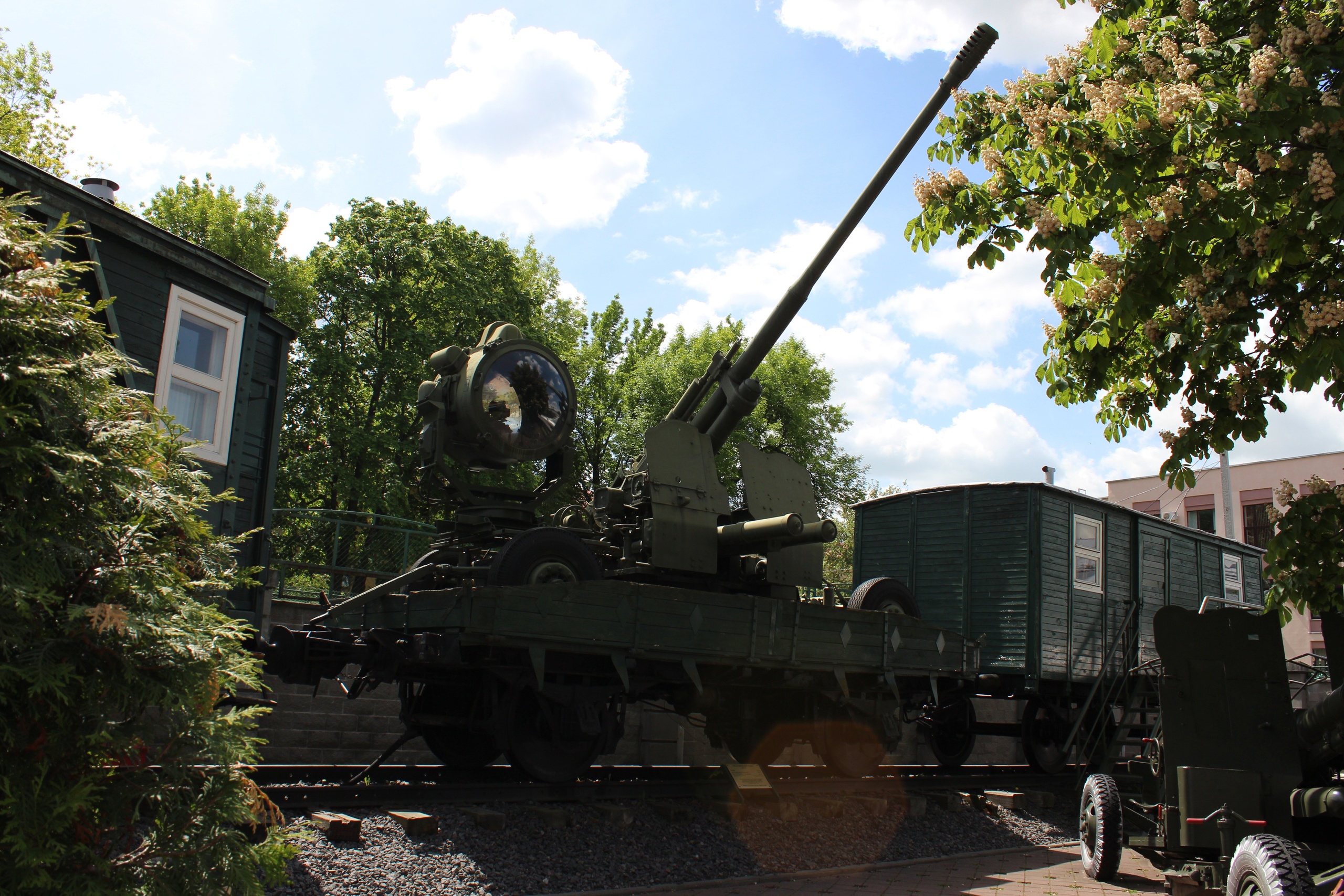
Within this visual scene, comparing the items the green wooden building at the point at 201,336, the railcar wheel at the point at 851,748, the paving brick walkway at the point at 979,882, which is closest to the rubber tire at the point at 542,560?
the paving brick walkway at the point at 979,882

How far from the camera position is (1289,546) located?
6.79 metres

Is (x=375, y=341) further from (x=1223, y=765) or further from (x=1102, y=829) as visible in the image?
(x=1223, y=765)

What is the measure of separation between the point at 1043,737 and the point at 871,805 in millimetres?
Answer: 5444

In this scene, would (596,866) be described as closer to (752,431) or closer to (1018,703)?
(1018,703)

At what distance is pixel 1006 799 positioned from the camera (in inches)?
374

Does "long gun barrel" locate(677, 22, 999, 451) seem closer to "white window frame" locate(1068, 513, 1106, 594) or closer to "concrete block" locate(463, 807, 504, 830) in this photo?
"concrete block" locate(463, 807, 504, 830)

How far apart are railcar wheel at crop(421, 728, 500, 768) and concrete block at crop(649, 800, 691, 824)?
5.86 ft

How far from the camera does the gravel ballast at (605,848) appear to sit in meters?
5.25

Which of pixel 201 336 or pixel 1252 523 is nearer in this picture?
pixel 201 336

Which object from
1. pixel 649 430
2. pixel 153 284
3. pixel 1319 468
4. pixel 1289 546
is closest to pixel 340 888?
pixel 649 430

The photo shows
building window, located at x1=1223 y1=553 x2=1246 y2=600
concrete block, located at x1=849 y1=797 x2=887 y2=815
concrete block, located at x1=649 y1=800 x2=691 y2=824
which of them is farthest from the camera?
building window, located at x1=1223 y1=553 x2=1246 y2=600

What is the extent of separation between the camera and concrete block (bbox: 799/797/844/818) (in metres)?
7.88

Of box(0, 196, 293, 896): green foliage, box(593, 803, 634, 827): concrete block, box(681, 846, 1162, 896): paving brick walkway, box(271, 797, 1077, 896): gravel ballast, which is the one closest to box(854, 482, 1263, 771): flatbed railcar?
box(271, 797, 1077, 896): gravel ballast

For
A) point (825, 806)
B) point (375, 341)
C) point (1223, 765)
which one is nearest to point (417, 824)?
point (825, 806)
